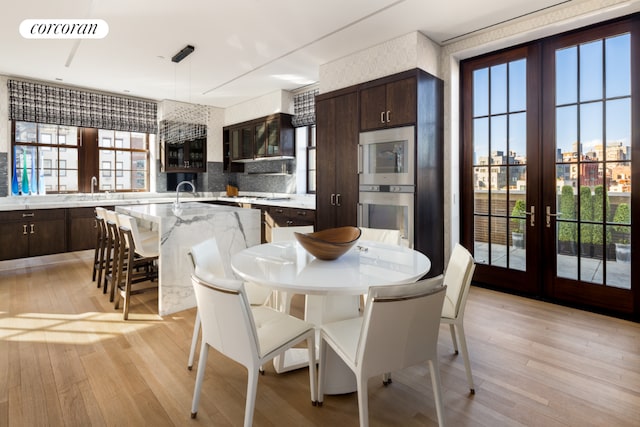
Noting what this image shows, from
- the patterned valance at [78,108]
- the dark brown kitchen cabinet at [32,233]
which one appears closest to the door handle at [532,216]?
the dark brown kitchen cabinet at [32,233]

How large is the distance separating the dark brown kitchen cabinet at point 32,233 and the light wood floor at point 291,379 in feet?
6.61

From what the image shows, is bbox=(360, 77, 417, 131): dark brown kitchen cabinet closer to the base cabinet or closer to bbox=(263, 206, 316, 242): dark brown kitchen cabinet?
bbox=(263, 206, 316, 242): dark brown kitchen cabinet

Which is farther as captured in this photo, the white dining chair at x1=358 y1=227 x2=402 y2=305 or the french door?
the french door

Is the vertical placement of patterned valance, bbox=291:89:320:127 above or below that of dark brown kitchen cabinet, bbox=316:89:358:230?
above

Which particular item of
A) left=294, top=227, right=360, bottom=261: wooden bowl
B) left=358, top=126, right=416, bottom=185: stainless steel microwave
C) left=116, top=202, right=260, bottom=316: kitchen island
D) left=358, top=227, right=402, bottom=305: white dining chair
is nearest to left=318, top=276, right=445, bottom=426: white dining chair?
left=294, top=227, right=360, bottom=261: wooden bowl

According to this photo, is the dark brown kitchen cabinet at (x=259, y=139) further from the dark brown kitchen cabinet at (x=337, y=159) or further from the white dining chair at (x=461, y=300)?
the white dining chair at (x=461, y=300)

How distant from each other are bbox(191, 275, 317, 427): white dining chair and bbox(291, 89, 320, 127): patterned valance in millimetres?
4358

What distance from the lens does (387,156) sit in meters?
3.89

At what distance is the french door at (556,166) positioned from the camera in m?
3.07

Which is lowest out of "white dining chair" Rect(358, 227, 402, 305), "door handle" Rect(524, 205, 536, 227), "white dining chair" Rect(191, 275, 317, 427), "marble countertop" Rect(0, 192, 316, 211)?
"white dining chair" Rect(191, 275, 317, 427)

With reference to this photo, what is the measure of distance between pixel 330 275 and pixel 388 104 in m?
2.65

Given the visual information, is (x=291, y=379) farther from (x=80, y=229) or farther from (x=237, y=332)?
(x=80, y=229)

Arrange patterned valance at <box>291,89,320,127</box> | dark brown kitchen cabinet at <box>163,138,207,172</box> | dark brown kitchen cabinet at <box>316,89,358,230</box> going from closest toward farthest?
dark brown kitchen cabinet at <box>316,89,358,230</box>
patterned valance at <box>291,89,320,127</box>
dark brown kitchen cabinet at <box>163,138,207,172</box>

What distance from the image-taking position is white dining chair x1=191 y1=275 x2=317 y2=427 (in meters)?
1.44
